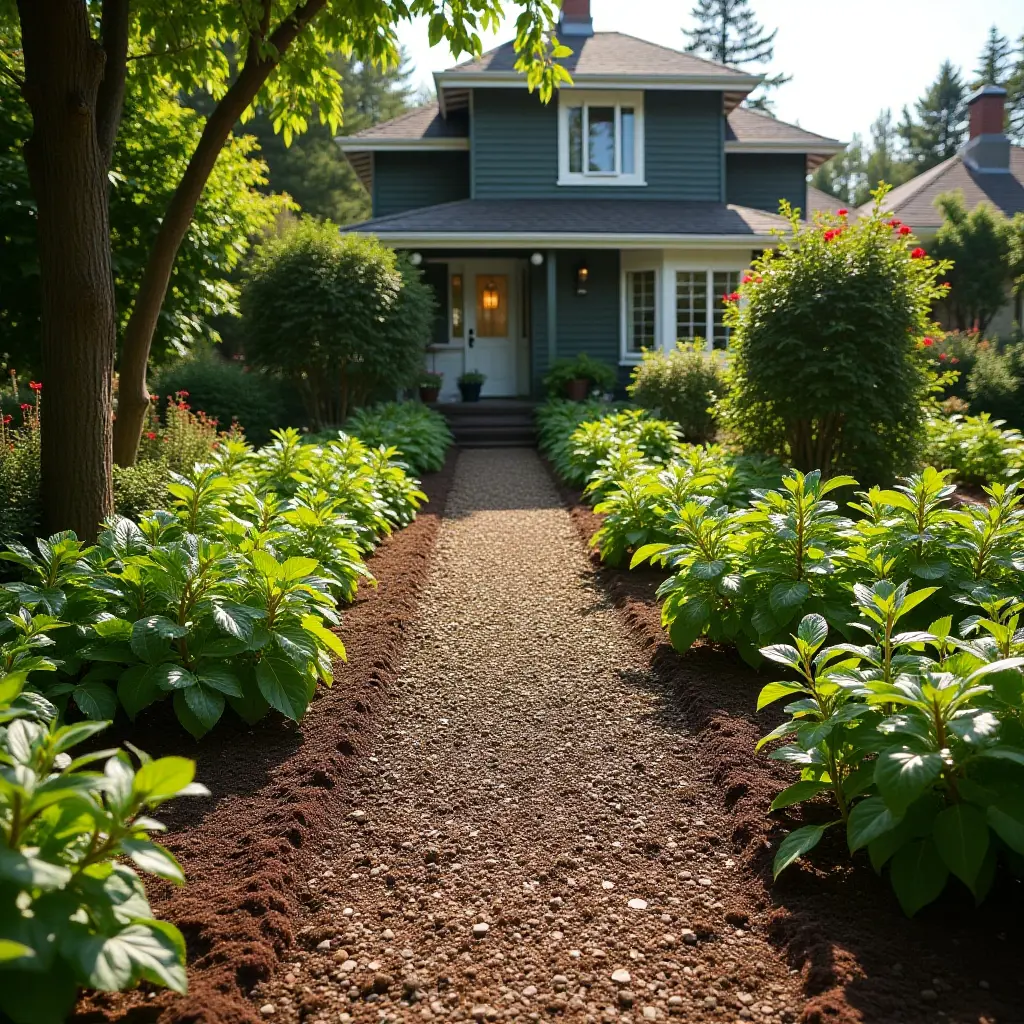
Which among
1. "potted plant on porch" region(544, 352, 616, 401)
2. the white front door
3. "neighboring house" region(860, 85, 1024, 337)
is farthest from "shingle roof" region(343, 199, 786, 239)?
"neighboring house" region(860, 85, 1024, 337)

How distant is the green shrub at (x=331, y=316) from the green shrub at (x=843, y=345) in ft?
18.6

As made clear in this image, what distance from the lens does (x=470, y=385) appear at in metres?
17.0

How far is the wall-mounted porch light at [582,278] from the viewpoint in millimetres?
16969

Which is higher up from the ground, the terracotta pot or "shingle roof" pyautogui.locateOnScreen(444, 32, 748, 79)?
"shingle roof" pyautogui.locateOnScreen(444, 32, 748, 79)

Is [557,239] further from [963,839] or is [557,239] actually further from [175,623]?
[963,839]

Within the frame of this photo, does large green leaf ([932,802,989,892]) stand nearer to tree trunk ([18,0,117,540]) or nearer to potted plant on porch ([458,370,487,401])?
tree trunk ([18,0,117,540])

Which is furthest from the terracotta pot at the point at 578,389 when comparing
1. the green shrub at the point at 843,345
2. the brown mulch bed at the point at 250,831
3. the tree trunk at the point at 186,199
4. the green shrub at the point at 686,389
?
the brown mulch bed at the point at 250,831

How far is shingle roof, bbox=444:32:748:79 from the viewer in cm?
1730

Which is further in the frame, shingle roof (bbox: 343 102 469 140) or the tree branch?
shingle roof (bbox: 343 102 469 140)

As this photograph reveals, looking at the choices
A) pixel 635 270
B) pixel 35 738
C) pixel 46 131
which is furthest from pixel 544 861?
pixel 635 270

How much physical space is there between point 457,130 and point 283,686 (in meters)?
17.4

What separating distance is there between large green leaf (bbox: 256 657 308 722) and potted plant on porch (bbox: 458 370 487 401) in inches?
536

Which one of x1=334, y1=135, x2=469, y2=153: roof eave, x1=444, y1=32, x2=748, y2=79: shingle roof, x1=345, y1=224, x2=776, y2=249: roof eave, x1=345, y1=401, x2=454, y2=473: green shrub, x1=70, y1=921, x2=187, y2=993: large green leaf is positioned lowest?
x1=70, y1=921, x2=187, y2=993: large green leaf

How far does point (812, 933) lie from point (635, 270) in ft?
52.9
